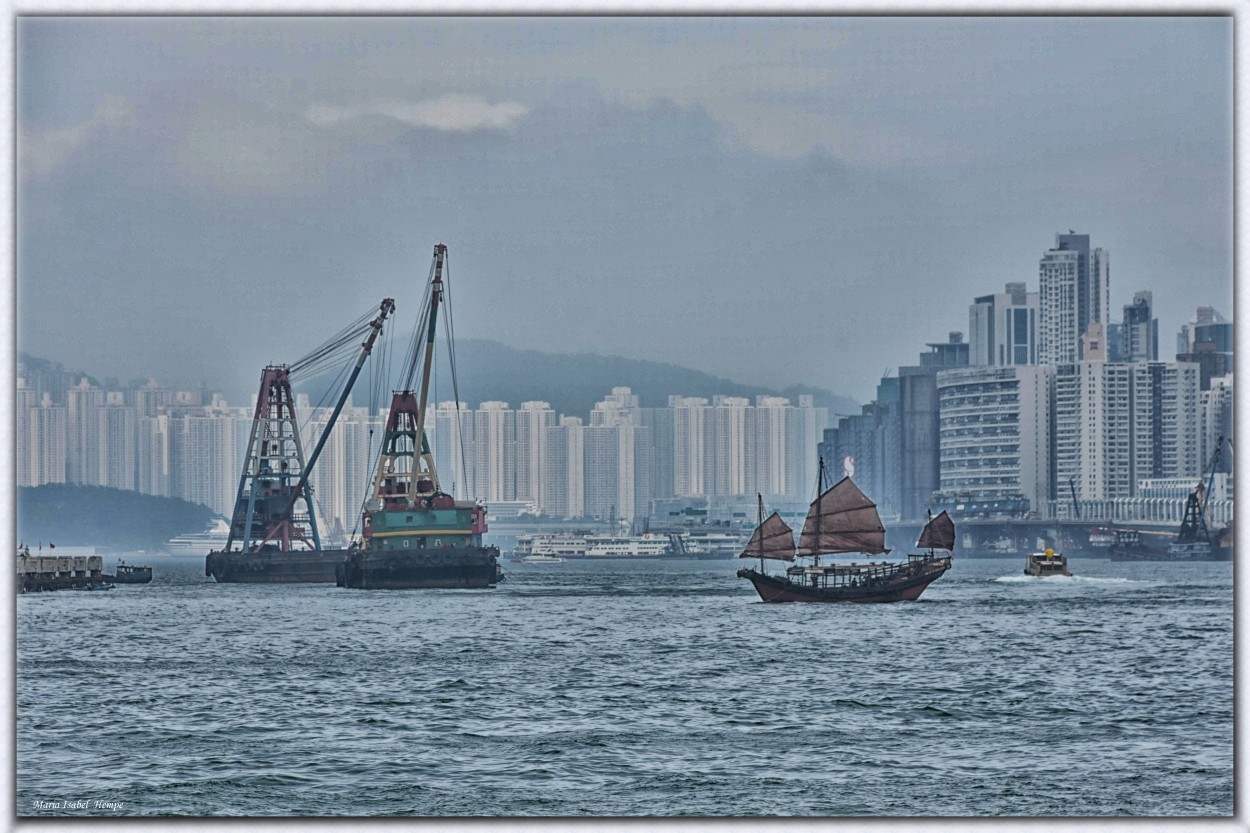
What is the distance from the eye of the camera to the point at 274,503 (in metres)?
78.5

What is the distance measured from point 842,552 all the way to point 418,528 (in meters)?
19.1

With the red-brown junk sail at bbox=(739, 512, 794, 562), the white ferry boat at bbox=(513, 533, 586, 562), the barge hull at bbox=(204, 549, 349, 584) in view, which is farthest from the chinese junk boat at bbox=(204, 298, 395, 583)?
the white ferry boat at bbox=(513, 533, 586, 562)

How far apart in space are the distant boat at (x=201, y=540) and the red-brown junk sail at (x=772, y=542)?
6146cm

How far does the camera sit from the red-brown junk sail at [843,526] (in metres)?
50.7

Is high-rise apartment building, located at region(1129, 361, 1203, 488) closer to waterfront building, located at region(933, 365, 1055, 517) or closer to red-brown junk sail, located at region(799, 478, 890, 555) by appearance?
waterfront building, located at region(933, 365, 1055, 517)

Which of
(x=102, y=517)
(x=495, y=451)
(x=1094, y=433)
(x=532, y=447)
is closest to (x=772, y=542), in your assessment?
(x=102, y=517)

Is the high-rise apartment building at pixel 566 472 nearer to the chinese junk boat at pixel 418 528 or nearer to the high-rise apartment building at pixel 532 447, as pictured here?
the high-rise apartment building at pixel 532 447

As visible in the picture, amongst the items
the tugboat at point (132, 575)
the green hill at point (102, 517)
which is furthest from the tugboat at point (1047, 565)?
the green hill at point (102, 517)

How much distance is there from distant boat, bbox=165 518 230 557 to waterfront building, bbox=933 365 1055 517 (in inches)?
2217

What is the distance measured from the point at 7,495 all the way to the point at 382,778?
478 centimetres

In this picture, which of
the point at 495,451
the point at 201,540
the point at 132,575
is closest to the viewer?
the point at 132,575

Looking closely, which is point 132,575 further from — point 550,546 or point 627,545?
point 627,545

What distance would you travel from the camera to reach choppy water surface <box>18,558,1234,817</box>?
16.3 meters

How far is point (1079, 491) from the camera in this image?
138250mm
